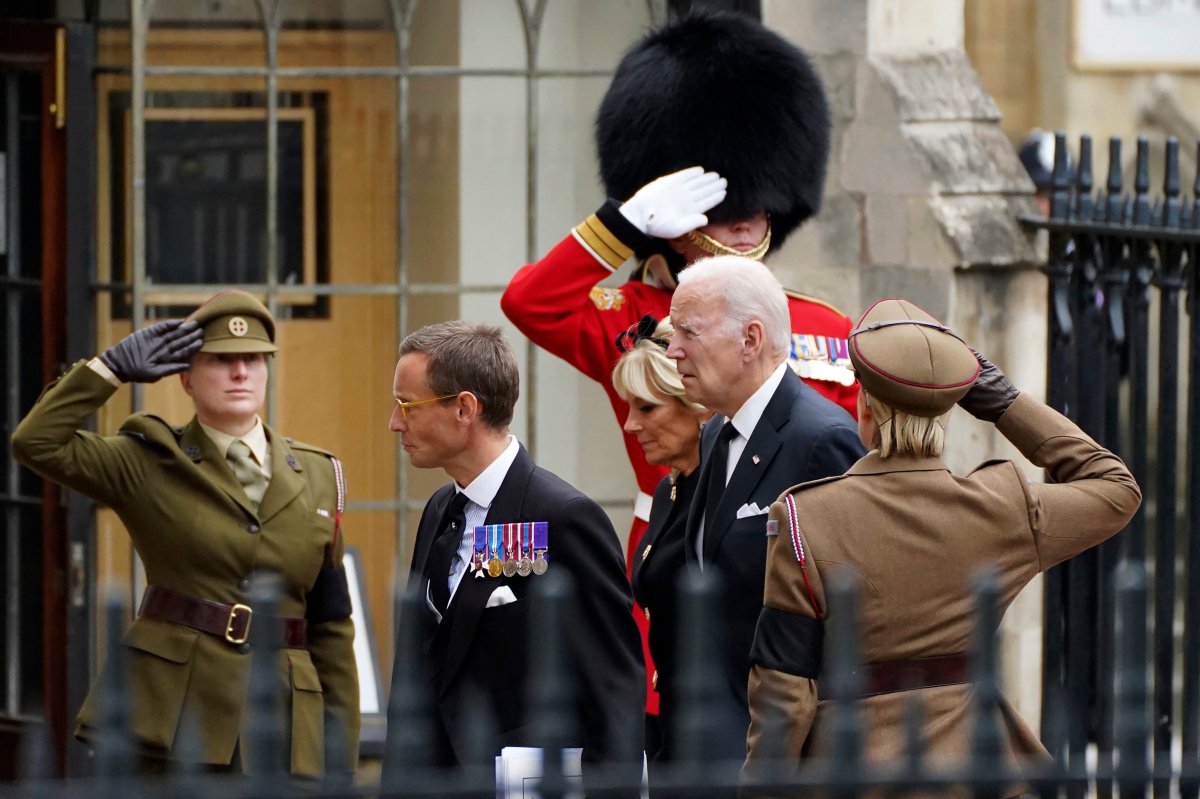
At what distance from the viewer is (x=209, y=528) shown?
4148 millimetres

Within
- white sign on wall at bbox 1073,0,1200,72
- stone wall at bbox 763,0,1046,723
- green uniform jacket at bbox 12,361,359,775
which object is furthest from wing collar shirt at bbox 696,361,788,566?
white sign on wall at bbox 1073,0,1200,72

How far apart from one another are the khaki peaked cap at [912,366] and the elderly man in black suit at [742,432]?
47cm

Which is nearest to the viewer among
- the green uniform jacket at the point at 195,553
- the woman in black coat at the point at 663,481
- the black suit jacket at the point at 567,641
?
the black suit jacket at the point at 567,641

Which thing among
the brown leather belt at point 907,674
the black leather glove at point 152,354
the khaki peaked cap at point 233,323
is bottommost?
the brown leather belt at point 907,674

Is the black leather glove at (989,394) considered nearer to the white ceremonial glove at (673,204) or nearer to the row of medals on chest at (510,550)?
the row of medals on chest at (510,550)

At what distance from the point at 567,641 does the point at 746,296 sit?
707 millimetres

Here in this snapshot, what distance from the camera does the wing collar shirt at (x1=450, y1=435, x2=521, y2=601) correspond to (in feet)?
11.4

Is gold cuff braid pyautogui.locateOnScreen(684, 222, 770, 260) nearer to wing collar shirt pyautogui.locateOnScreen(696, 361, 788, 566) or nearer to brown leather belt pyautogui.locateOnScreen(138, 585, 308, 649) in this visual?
wing collar shirt pyautogui.locateOnScreen(696, 361, 788, 566)

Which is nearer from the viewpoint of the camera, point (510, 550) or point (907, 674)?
point (907, 674)

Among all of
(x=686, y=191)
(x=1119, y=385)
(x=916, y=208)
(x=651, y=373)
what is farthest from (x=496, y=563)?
(x=916, y=208)

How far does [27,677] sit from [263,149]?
1.80 meters

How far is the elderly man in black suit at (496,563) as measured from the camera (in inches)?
130

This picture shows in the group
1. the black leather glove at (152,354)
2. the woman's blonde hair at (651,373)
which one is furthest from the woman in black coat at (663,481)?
the black leather glove at (152,354)

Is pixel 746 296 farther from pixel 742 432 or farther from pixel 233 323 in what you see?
pixel 233 323
